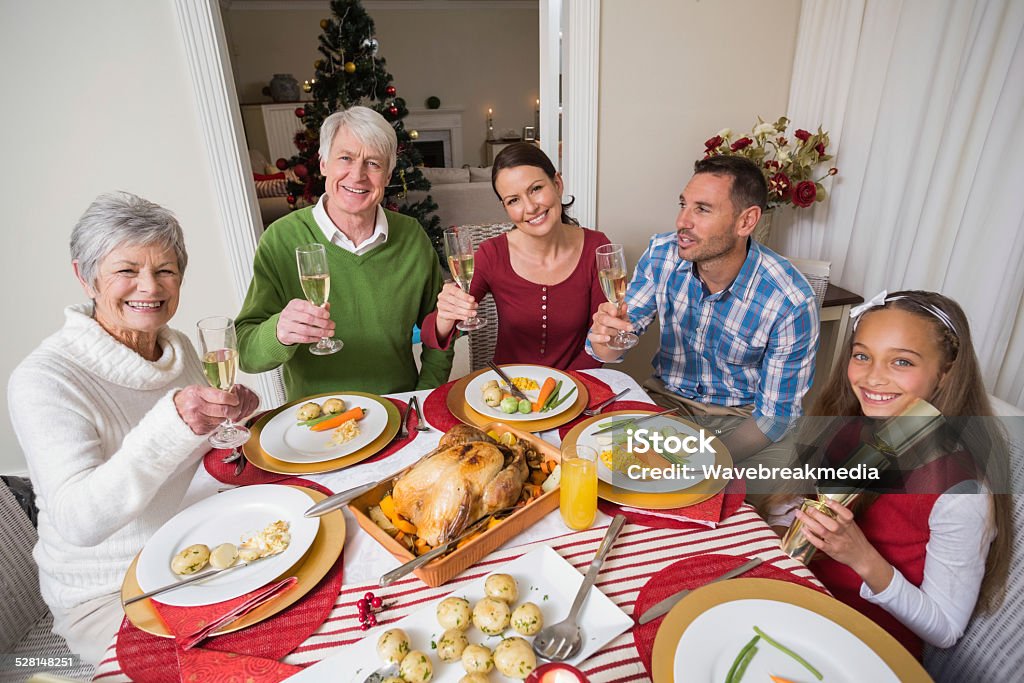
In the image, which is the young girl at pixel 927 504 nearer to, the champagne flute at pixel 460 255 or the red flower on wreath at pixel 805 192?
the champagne flute at pixel 460 255

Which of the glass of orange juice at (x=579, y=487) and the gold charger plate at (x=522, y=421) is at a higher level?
the glass of orange juice at (x=579, y=487)

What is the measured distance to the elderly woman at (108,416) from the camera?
0.96 meters

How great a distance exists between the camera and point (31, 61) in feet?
6.75

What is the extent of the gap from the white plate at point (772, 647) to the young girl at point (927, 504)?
0.63 ft

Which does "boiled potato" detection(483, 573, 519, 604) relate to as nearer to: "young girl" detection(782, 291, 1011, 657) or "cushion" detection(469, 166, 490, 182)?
"young girl" detection(782, 291, 1011, 657)

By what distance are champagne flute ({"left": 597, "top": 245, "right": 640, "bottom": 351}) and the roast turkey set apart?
538 millimetres

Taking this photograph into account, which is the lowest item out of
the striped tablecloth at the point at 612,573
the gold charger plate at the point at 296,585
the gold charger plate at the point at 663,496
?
the striped tablecloth at the point at 612,573

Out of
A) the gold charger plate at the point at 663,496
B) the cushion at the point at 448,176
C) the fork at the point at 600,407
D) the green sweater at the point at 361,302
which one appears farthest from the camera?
the cushion at the point at 448,176

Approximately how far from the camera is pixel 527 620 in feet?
2.55

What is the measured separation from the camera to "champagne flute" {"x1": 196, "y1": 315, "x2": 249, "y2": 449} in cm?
99

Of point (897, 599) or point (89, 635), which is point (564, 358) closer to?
point (897, 599)

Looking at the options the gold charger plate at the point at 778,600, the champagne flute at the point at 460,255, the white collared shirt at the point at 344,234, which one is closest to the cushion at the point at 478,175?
the white collared shirt at the point at 344,234

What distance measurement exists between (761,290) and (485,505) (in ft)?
3.88

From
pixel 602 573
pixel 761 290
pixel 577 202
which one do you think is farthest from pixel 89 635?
pixel 577 202
